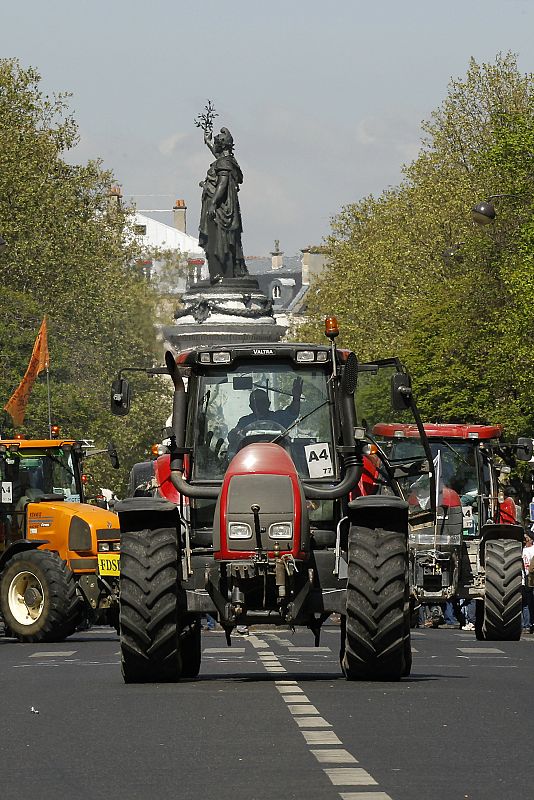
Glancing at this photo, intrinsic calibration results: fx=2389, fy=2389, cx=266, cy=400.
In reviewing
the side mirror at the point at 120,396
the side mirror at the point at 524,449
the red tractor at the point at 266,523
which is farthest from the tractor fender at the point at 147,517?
the side mirror at the point at 524,449

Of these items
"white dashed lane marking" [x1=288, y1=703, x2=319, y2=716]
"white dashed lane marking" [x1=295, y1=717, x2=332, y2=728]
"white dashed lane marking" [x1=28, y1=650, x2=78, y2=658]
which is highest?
"white dashed lane marking" [x1=295, y1=717, x2=332, y2=728]

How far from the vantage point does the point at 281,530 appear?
1706 cm

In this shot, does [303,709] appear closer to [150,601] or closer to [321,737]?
[321,737]

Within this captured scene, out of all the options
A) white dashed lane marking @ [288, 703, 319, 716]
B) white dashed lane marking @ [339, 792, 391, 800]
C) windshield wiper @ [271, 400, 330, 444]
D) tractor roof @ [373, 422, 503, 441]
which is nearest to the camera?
white dashed lane marking @ [339, 792, 391, 800]

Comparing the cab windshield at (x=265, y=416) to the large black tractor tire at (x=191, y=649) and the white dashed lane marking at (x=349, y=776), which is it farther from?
the white dashed lane marking at (x=349, y=776)

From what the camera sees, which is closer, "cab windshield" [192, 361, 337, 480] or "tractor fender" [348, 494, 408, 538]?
"tractor fender" [348, 494, 408, 538]

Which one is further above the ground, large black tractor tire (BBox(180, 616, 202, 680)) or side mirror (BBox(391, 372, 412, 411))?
side mirror (BBox(391, 372, 412, 411))

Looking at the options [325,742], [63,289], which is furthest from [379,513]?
[63,289]

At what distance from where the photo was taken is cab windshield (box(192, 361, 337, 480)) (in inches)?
719

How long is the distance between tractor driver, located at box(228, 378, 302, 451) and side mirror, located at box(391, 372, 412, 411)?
2.50 feet

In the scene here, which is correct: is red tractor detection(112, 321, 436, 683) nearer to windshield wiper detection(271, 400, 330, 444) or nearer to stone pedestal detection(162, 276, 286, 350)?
windshield wiper detection(271, 400, 330, 444)

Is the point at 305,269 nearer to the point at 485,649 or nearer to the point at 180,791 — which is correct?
the point at 485,649

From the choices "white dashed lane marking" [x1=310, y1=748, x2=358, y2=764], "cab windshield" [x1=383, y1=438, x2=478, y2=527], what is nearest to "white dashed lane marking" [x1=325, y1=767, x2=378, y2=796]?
"white dashed lane marking" [x1=310, y1=748, x2=358, y2=764]

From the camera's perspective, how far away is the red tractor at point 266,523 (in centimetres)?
1703
